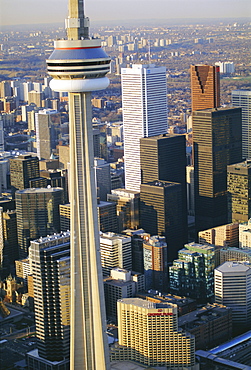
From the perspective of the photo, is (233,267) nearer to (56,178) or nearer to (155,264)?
(155,264)

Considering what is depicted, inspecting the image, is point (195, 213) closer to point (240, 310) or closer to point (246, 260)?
point (246, 260)

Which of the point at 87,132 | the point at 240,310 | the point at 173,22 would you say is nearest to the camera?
the point at 87,132

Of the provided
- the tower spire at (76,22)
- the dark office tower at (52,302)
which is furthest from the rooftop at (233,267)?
the tower spire at (76,22)

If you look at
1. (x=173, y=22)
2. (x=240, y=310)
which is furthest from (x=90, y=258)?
(x=173, y=22)

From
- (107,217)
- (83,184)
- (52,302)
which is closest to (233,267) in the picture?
(52,302)

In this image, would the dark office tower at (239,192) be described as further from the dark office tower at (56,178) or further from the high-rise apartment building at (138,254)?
the dark office tower at (56,178)

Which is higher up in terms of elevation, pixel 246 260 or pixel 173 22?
pixel 173 22
